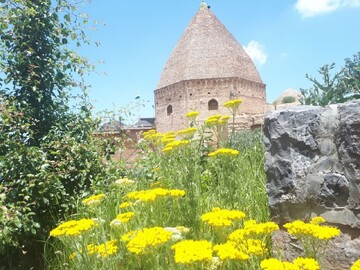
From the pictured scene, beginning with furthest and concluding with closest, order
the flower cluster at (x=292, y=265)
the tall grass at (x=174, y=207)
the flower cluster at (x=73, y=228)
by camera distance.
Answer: the tall grass at (x=174, y=207) → the flower cluster at (x=73, y=228) → the flower cluster at (x=292, y=265)

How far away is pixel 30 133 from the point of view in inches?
164

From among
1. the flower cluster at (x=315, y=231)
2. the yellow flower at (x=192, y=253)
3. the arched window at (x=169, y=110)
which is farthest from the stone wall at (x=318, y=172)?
the arched window at (x=169, y=110)

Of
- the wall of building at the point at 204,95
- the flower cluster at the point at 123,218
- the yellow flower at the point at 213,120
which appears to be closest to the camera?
the flower cluster at the point at 123,218

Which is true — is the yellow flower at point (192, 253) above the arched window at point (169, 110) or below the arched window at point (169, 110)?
below

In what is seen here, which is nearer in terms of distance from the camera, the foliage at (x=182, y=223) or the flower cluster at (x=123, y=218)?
the foliage at (x=182, y=223)

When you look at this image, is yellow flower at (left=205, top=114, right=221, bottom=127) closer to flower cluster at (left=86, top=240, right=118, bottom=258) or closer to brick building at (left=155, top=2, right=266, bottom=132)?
flower cluster at (left=86, top=240, right=118, bottom=258)

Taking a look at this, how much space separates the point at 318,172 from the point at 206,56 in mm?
25564

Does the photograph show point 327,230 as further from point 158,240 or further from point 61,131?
point 61,131

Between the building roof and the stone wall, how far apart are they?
24.5m

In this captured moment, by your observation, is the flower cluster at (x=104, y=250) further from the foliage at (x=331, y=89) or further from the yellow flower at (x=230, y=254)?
the foliage at (x=331, y=89)

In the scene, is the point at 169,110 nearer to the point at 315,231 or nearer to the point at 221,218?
the point at 221,218

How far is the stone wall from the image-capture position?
2182 mm

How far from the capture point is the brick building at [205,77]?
2662 cm

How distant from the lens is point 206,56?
2720 cm
